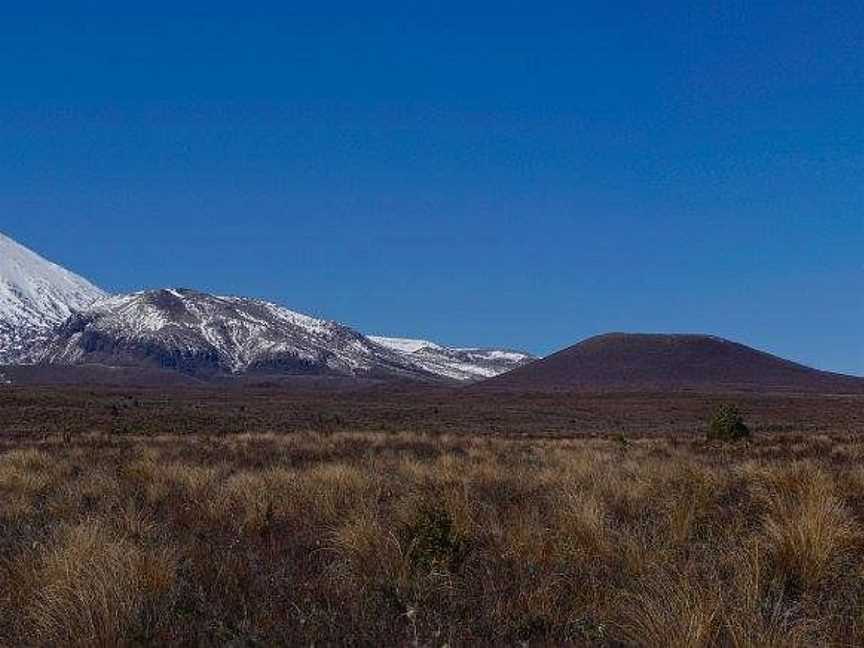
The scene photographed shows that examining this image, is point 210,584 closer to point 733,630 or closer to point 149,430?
point 733,630

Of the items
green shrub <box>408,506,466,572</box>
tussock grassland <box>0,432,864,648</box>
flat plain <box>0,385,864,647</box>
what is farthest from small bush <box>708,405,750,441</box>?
green shrub <box>408,506,466,572</box>

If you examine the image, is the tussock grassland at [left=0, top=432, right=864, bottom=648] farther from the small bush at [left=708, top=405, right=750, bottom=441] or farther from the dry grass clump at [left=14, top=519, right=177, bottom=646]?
the small bush at [left=708, top=405, right=750, bottom=441]

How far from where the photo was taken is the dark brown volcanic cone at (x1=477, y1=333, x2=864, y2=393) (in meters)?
155

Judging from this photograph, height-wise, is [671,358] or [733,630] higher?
[671,358]

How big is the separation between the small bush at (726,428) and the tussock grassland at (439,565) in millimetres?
17942

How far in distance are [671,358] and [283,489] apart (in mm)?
165045

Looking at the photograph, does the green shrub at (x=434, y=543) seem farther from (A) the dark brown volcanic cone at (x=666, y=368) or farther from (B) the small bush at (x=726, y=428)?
(A) the dark brown volcanic cone at (x=666, y=368)

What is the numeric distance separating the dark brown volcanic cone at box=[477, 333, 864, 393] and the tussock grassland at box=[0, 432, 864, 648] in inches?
5497

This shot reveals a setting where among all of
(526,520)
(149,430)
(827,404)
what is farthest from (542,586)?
(827,404)

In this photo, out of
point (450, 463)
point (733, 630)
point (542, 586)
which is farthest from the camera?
point (450, 463)

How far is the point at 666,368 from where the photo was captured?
16400 cm

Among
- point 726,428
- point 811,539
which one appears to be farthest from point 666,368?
point 811,539

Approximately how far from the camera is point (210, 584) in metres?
6.59

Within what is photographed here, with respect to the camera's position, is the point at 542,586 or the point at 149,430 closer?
the point at 542,586
